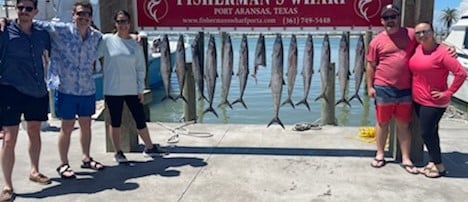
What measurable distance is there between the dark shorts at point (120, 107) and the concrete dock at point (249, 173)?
1.70 feet

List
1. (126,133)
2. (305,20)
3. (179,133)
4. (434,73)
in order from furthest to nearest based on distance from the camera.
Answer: (179,133), (126,133), (305,20), (434,73)

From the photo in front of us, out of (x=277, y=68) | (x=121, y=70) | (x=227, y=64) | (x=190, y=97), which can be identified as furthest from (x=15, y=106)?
(x=190, y=97)

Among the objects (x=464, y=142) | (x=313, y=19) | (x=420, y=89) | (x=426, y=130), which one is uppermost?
(x=313, y=19)

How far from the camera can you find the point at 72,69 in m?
5.08

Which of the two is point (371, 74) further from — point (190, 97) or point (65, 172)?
point (190, 97)

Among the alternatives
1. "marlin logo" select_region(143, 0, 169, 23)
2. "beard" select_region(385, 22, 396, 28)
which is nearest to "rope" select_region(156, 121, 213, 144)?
"marlin logo" select_region(143, 0, 169, 23)

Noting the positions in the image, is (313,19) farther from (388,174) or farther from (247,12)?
(388,174)

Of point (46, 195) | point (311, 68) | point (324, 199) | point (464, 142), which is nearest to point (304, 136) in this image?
point (311, 68)

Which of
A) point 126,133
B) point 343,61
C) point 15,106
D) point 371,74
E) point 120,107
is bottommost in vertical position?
point 126,133

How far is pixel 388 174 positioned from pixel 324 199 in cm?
110

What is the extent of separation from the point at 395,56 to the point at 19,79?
3699mm

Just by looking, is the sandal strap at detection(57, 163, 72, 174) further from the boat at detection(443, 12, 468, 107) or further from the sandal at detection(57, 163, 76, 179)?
the boat at detection(443, 12, 468, 107)

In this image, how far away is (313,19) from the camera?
5.88 m

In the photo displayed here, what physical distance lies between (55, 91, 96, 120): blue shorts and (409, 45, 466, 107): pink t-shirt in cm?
335
